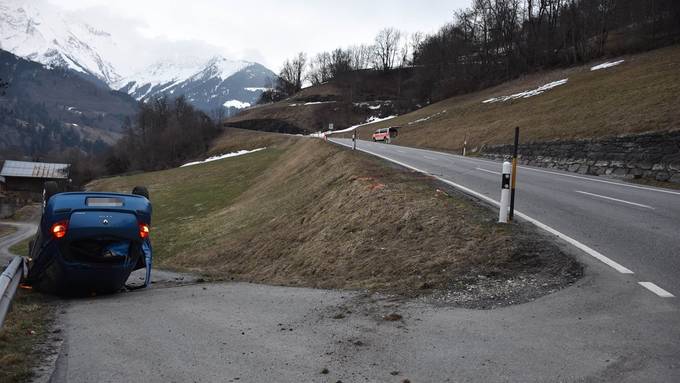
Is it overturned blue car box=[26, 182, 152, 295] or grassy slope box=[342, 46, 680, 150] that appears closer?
overturned blue car box=[26, 182, 152, 295]

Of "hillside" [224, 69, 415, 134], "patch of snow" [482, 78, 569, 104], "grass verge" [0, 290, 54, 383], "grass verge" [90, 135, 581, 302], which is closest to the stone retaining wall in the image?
"grass verge" [90, 135, 581, 302]

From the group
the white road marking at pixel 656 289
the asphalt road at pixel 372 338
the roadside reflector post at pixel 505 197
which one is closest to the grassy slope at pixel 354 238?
the roadside reflector post at pixel 505 197

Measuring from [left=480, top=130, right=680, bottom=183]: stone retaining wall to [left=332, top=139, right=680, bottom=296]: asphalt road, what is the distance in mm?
2654

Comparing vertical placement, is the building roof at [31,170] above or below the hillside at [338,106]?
below

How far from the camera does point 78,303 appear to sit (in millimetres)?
6363

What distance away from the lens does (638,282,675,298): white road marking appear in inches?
204

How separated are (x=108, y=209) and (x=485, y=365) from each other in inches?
203

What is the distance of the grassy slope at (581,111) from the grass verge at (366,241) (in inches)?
530

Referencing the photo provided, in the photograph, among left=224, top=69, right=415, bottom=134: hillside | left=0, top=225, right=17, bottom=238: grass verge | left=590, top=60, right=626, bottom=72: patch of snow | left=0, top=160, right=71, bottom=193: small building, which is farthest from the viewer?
left=224, top=69, right=415, bottom=134: hillside

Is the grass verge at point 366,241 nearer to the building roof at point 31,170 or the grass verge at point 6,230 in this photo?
the grass verge at point 6,230

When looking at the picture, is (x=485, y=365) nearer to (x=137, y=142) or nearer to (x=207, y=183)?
(x=207, y=183)

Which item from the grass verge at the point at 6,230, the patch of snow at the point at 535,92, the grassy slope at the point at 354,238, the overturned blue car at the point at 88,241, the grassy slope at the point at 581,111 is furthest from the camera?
the patch of snow at the point at 535,92

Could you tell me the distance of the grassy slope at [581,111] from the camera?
79.9 feet

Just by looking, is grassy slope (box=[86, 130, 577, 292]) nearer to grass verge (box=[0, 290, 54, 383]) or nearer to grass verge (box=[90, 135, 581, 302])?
grass verge (box=[90, 135, 581, 302])
